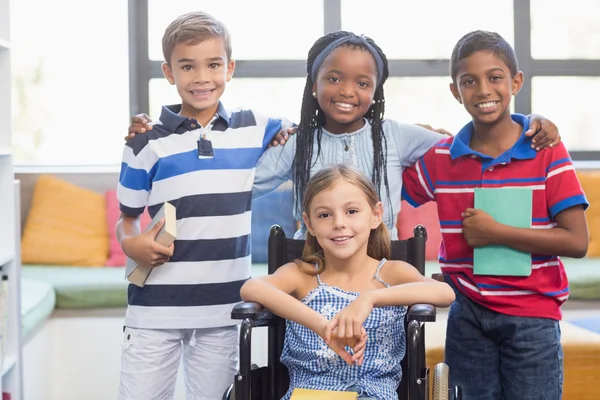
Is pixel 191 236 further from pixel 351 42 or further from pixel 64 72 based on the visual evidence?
pixel 64 72

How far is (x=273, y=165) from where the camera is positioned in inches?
80.0

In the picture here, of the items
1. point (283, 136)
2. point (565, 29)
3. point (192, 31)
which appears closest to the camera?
point (192, 31)

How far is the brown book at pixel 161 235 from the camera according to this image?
1874mm

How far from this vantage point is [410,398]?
1586mm

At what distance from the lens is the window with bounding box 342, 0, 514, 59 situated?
422cm

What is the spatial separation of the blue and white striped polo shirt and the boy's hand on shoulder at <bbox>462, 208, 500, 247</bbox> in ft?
1.70

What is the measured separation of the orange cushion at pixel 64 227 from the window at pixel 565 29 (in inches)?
91.6

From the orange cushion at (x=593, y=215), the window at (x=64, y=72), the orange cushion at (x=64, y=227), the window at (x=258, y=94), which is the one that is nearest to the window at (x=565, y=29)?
the orange cushion at (x=593, y=215)

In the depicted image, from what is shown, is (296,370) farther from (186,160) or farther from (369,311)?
(186,160)

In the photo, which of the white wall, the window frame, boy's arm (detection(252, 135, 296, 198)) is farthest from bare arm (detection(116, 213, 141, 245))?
the window frame

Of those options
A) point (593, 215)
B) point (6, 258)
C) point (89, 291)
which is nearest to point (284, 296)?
point (6, 258)

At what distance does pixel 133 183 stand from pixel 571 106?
2991 mm

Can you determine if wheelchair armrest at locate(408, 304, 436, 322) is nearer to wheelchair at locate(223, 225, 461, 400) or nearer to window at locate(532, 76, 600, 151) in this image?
wheelchair at locate(223, 225, 461, 400)

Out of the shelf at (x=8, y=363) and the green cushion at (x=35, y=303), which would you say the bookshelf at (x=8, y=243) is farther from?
the green cushion at (x=35, y=303)
